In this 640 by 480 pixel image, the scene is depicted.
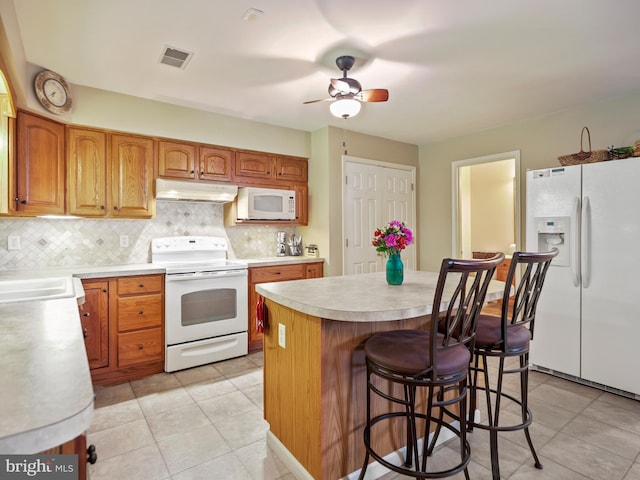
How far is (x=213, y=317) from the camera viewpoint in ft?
11.1

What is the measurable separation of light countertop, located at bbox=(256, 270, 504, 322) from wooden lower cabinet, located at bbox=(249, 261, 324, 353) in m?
1.54

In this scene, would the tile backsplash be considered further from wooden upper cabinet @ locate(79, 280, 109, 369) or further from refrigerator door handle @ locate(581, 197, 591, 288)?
refrigerator door handle @ locate(581, 197, 591, 288)

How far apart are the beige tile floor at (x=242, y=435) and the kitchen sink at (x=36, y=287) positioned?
93 centimetres

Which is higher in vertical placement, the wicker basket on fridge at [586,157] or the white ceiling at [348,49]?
the white ceiling at [348,49]

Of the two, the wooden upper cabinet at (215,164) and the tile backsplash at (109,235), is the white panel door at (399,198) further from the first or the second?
the wooden upper cabinet at (215,164)

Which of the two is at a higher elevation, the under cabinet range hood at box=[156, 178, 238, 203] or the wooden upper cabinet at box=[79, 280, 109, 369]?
the under cabinet range hood at box=[156, 178, 238, 203]

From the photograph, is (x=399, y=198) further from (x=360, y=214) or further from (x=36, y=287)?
(x=36, y=287)

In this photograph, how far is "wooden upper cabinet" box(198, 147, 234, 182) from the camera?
3672mm

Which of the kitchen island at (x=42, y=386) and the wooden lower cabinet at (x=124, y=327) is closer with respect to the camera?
the kitchen island at (x=42, y=386)

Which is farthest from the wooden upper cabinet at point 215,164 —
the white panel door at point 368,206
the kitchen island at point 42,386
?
the kitchen island at point 42,386

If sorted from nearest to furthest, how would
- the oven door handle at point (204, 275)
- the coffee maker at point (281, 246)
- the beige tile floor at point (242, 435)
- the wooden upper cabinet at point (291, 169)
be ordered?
the beige tile floor at point (242, 435)
the oven door handle at point (204, 275)
the wooden upper cabinet at point (291, 169)
the coffee maker at point (281, 246)

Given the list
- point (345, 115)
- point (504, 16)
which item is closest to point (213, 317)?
point (345, 115)

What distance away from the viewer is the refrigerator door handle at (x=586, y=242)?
110 inches

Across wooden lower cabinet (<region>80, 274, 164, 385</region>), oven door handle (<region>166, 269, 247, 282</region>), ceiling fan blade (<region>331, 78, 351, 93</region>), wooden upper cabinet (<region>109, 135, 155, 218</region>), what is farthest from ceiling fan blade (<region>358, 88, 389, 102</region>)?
wooden lower cabinet (<region>80, 274, 164, 385</region>)
